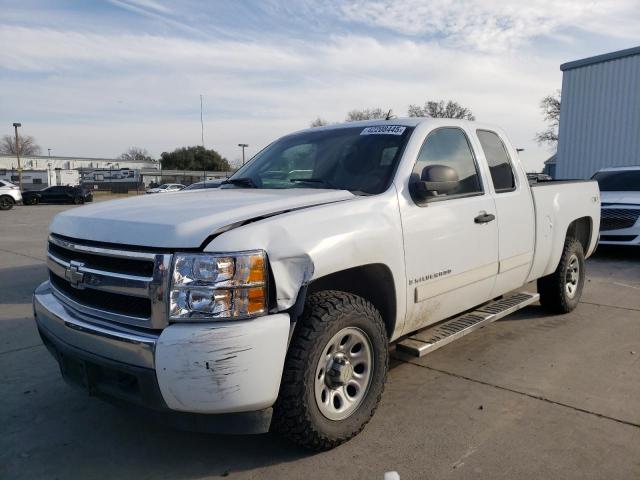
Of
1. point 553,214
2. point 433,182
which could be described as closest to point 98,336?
point 433,182

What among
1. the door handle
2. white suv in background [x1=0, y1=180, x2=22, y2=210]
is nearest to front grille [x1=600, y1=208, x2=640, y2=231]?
the door handle

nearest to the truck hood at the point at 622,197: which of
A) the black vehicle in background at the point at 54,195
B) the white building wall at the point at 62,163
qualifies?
the black vehicle in background at the point at 54,195

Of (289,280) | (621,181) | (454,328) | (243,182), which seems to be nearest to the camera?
(289,280)

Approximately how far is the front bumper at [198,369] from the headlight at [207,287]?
6 centimetres

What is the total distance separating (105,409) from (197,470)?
1.07 metres

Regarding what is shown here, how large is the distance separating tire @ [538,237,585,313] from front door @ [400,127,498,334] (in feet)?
5.00

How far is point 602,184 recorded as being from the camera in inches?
427

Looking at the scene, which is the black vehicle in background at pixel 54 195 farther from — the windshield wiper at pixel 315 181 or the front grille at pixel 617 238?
the windshield wiper at pixel 315 181

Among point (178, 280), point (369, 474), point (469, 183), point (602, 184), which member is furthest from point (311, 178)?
point (602, 184)

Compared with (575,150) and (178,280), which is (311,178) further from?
(575,150)

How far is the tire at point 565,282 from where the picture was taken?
17.6ft

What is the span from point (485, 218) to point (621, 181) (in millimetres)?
8183

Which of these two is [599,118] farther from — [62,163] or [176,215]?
[62,163]

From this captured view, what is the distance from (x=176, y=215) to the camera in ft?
8.89
